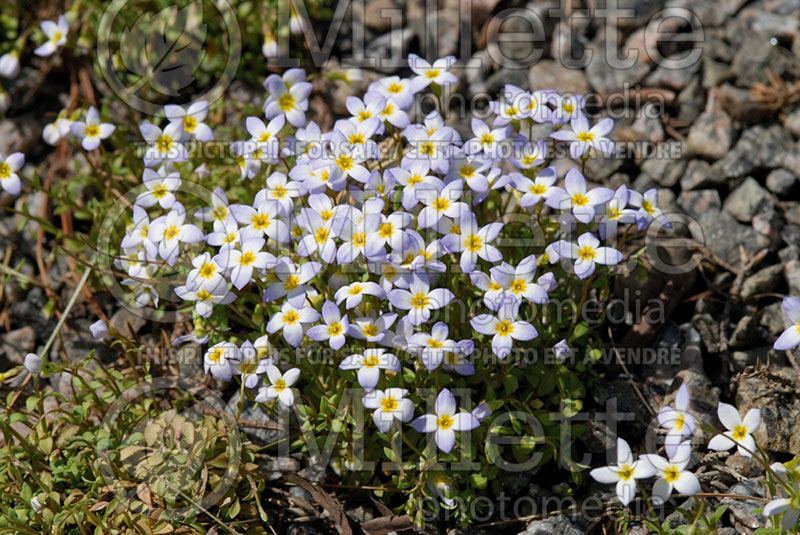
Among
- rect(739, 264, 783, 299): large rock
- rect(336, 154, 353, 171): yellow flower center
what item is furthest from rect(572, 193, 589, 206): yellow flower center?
rect(739, 264, 783, 299): large rock

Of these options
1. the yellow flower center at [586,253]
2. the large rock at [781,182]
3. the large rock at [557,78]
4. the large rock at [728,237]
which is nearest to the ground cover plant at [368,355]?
the yellow flower center at [586,253]

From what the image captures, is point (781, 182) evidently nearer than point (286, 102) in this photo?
No

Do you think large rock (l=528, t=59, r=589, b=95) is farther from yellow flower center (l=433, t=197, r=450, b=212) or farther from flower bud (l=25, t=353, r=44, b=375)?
flower bud (l=25, t=353, r=44, b=375)

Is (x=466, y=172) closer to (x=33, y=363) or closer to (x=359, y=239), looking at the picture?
(x=359, y=239)

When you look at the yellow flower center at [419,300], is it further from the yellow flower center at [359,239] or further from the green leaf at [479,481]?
the green leaf at [479,481]

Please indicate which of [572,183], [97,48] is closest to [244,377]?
[572,183]

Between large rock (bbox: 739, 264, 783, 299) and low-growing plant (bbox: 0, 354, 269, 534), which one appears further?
large rock (bbox: 739, 264, 783, 299)

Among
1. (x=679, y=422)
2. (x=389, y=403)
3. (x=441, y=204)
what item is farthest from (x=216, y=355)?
(x=679, y=422)

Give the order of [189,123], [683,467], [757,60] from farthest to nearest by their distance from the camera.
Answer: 1. [757,60]
2. [189,123]
3. [683,467]

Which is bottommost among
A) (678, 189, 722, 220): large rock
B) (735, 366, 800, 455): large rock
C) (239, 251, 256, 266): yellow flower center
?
(735, 366, 800, 455): large rock

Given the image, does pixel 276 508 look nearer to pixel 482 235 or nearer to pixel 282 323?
pixel 282 323
